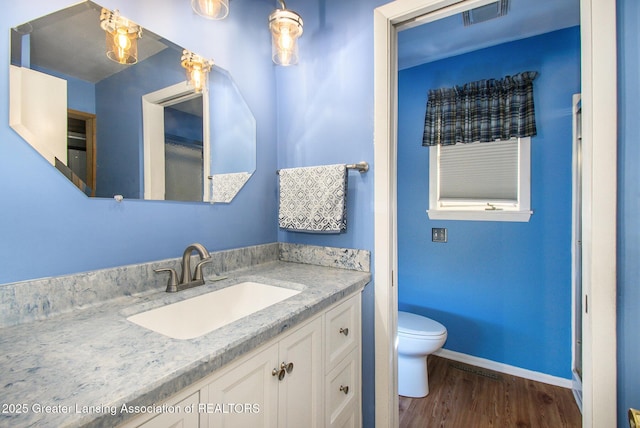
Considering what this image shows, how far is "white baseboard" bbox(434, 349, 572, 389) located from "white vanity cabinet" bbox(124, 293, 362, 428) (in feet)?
4.48

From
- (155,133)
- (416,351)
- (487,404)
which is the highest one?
(155,133)

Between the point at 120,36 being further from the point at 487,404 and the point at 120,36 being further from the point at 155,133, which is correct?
the point at 487,404

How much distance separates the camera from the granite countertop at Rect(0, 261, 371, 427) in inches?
17.4

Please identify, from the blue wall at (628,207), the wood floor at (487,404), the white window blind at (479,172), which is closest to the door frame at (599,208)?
the blue wall at (628,207)

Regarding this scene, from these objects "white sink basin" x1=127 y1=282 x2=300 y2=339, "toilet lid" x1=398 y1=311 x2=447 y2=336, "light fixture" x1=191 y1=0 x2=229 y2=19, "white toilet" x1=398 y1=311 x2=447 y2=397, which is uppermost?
"light fixture" x1=191 y1=0 x2=229 y2=19

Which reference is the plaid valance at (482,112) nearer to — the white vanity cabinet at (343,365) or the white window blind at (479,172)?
the white window blind at (479,172)

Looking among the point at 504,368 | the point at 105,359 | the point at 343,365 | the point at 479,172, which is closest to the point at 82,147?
the point at 105,359

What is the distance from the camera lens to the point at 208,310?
1.07 metres

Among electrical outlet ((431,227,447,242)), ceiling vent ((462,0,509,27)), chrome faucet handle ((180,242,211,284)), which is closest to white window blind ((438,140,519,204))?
electrical outlet ((431,227,447,242))

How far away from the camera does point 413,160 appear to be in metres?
2.46

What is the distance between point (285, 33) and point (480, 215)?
184cm

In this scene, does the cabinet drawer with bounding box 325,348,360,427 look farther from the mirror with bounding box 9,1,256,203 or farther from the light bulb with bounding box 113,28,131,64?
the light bulb with bounding box 113,28,131,64

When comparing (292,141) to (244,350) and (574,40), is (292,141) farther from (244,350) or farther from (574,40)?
(574,40)

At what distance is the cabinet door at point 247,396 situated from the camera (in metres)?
0.64
